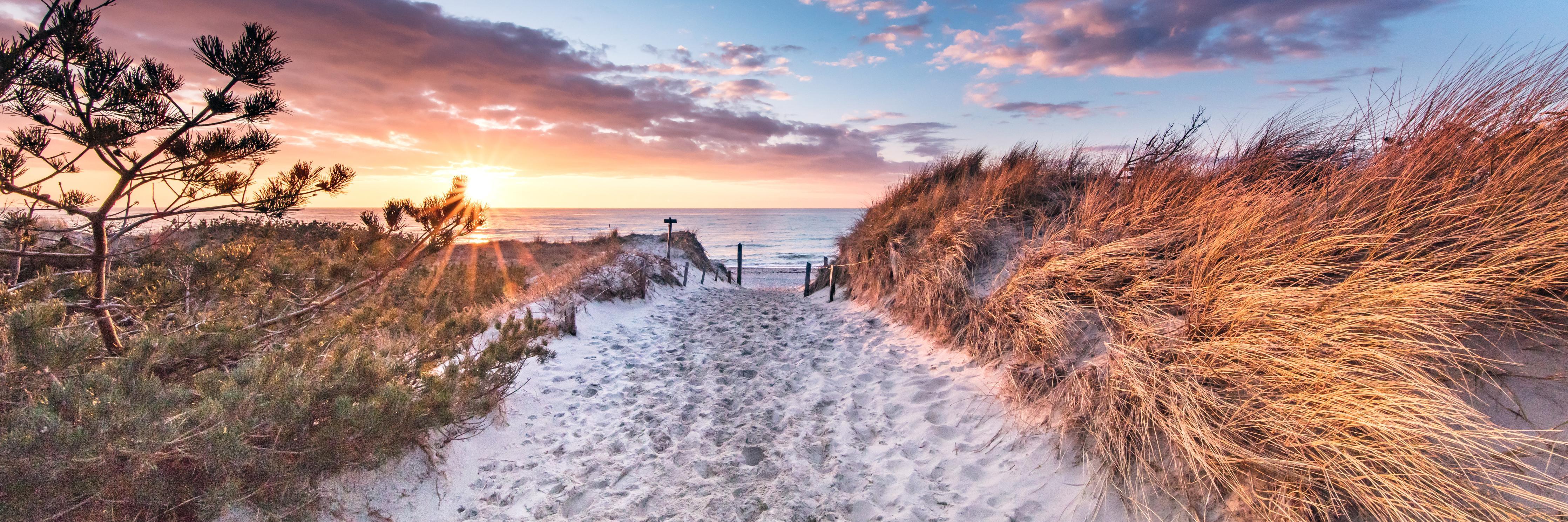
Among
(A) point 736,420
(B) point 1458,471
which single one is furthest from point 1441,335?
(A) point 736,420

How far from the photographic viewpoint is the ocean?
1348 inches

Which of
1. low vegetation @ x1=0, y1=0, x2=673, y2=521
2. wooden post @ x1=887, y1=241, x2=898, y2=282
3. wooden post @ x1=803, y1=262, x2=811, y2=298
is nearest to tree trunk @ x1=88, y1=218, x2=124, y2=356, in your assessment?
low vegetation @ x1=0, y1=0, x2=673, y2=521

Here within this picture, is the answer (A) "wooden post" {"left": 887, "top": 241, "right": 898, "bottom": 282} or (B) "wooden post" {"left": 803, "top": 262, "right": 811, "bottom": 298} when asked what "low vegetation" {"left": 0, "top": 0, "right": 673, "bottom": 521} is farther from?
(B) "wooden post" {"left": 803, "top": 262, "right": 811, "bottom": 298}

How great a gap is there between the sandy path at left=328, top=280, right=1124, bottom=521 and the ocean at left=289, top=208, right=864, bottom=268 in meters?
1.78

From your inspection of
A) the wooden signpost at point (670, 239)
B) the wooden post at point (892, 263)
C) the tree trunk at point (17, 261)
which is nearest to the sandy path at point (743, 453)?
the wooden post at point (892, 263)

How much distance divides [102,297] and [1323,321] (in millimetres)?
6700

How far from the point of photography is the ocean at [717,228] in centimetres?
3425

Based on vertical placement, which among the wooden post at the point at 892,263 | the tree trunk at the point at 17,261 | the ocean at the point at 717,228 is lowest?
the ocean at the point at 717,228

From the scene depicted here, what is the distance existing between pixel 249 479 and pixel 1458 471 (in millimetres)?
5553

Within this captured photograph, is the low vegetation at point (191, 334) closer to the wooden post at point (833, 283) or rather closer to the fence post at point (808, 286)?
the wooden post at point (833, 283)

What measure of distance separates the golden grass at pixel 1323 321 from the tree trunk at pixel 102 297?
578cm

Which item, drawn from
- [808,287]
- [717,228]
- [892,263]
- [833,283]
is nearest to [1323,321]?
[892,263]

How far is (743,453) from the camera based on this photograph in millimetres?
4145

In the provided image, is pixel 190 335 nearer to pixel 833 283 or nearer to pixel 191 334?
pixel 191 334
